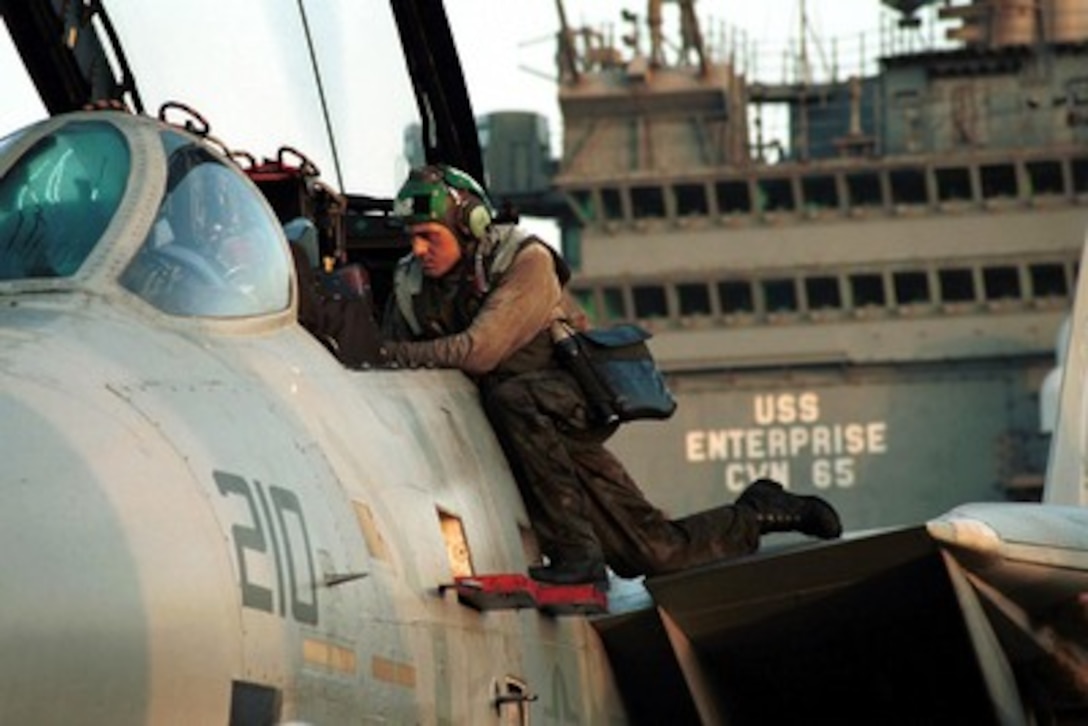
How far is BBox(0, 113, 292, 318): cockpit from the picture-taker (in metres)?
10.4

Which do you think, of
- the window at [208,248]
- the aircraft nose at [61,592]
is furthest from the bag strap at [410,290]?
the aircraft nose at [61,592]

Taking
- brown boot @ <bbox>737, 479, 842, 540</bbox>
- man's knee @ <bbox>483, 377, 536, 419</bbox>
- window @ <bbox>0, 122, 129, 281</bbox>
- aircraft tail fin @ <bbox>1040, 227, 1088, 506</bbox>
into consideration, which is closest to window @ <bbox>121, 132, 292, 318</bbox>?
window @ <bbox>0, 122, 129, 281</bbox>

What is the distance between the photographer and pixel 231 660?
920cm

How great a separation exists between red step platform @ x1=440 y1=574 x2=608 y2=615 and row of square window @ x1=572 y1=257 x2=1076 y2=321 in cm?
6716

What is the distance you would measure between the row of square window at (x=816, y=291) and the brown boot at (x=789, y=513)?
6572 cm

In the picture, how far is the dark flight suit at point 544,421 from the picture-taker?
1252 cm

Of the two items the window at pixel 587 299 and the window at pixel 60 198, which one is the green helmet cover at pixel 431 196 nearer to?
the window at pixel 60 198

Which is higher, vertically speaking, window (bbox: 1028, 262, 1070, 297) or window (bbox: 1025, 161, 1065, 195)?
window (bbox: 1025, 161, 1065, 195)

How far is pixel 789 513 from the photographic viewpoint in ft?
44.8

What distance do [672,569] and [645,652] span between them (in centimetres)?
46

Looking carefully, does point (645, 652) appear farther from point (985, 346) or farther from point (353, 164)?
point (985, 346)

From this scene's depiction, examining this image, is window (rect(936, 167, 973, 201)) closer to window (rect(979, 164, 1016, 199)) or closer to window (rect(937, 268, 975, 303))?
window (rect(979, 164, 1016, 199))

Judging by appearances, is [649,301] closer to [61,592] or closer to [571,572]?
[571,572]

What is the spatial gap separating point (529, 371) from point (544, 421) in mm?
317
